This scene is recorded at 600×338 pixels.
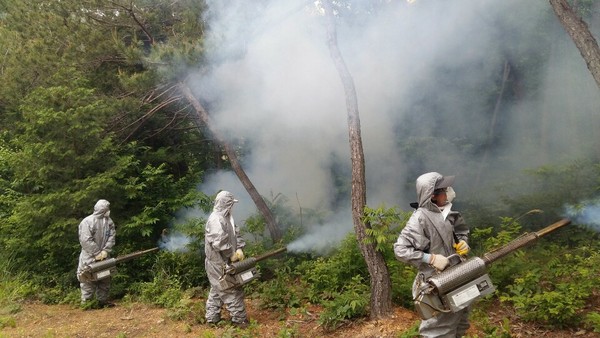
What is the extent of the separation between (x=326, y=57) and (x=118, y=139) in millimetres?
5610

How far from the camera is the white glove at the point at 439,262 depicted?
3.75 m

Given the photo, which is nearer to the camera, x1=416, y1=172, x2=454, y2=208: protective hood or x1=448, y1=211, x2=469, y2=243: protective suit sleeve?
x1=416, y1=172, x2=454, y2=208: protective hood

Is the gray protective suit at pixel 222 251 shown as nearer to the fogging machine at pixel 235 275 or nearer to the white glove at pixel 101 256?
the fogging machine at pixel 235 275

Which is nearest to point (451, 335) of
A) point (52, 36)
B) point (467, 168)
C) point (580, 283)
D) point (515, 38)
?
point (580, 283)

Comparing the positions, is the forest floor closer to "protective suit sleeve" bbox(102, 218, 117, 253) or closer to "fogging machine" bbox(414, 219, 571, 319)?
"protective suit sleeve" bbox(102, 218, 117, 253)

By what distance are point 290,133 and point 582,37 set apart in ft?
25.0

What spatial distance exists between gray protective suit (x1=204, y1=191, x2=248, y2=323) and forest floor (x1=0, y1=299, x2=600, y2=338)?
289 mm

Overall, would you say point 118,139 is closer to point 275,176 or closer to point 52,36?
point 52,36

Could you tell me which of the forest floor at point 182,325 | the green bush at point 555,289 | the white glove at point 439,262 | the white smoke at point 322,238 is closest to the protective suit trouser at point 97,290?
the forest floor at point 182,325

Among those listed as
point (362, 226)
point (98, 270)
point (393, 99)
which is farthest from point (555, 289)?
point (393, 99)

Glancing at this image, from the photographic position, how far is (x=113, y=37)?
9383mm

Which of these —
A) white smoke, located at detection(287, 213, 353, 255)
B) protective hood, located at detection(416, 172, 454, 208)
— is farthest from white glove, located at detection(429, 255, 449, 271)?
white smoke, located at detection(287, 213, 353, 255)

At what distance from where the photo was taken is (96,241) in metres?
8.27

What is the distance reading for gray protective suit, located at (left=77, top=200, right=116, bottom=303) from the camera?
8141 millimetres
